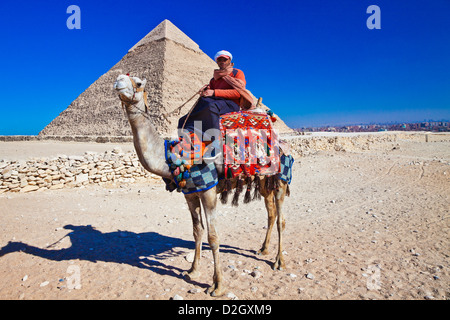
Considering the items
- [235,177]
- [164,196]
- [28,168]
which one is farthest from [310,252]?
[28,168]

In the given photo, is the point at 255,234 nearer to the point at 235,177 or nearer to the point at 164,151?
the point at 235,177

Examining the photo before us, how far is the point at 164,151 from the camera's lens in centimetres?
253

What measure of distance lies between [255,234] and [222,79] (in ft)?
8.35

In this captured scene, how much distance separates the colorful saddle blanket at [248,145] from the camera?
267 centimetres

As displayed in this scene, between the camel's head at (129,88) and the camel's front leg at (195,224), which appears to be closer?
the camel's head at (129,88)

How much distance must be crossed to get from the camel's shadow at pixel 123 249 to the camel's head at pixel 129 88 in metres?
1.96

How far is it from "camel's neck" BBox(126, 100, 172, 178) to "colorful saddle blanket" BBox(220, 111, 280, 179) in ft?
2.03

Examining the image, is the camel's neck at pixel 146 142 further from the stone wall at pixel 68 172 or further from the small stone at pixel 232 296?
the stone wall at pixel 68 172

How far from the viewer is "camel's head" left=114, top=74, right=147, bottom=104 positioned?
2.04 metres

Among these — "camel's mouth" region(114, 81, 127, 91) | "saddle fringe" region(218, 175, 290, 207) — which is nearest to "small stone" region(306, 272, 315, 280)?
"saddle fringe" region(218, 175, 290, 207)

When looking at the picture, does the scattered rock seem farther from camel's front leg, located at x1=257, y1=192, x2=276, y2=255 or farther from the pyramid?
the pyramid

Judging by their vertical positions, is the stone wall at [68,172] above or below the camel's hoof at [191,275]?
above

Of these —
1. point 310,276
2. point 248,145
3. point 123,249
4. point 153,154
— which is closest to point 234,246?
point 310,276

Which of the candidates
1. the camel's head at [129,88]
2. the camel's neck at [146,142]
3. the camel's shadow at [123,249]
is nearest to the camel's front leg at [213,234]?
the camel's neck at [146,142]
